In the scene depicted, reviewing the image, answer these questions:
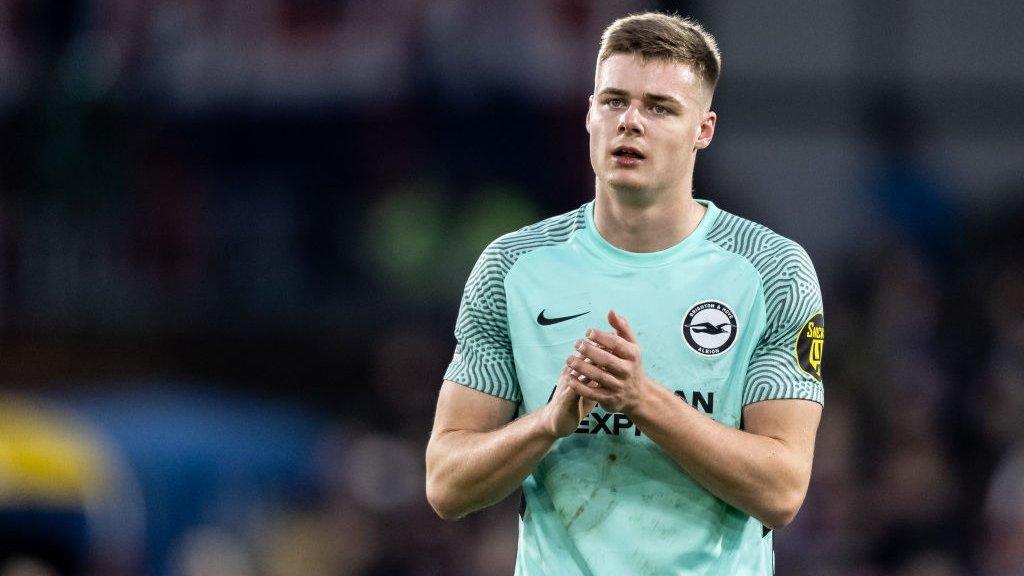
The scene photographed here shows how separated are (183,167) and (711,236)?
802 cm

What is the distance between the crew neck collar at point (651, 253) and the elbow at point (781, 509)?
0.70 metres

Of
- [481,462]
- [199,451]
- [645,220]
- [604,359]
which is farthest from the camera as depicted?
[199,451]

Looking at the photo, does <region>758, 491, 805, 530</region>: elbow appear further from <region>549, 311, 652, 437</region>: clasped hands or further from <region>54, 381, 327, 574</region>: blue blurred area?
<region>54, 381, 327, 574</region>: blue blurred area

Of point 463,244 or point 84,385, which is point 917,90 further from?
point 84,385

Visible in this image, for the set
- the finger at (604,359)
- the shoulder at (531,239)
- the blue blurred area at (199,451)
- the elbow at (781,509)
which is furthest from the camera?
the blue blurred area at (199,451)

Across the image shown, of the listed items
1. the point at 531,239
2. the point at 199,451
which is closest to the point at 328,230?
the point at 199,451

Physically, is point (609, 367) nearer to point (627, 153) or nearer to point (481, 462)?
point (481, 462)

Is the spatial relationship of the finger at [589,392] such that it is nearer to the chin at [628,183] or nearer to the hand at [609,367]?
the hand at [609,367]

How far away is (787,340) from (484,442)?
2.77 feet

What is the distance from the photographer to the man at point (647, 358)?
413cm

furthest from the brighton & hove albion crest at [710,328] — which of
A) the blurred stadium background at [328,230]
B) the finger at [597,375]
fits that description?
the blurred stadium background at [328,230]

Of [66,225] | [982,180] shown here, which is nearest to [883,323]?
[982,180]

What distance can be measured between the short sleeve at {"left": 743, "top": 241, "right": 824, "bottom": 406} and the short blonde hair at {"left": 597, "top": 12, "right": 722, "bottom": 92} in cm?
55

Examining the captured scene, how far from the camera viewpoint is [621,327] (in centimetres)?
381
